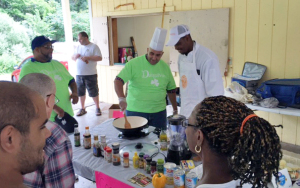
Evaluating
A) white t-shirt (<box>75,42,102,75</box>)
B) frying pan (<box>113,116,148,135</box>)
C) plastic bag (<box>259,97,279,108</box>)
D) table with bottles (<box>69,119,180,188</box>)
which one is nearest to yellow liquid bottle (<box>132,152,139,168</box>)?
table with bottles (<box>69,119,180,188</box>)

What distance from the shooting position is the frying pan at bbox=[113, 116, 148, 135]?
2117 mm

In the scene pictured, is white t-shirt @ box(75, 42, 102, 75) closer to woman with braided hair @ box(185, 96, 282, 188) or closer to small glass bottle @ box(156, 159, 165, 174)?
small glass bottle @ box(156, 159, 165, 174)

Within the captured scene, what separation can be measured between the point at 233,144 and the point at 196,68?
4.88 ft

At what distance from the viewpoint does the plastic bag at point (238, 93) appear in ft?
11.5

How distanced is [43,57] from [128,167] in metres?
1.70

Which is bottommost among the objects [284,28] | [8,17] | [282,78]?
[282,78]

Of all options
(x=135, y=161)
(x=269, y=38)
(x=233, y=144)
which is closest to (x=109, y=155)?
(x=135, y=161)

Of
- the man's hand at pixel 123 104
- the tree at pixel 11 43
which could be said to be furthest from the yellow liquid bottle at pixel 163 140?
the tree at pixel 11 43

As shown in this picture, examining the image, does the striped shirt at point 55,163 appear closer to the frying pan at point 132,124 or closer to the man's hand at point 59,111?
the frying pan at point 132,124

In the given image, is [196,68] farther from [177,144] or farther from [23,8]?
[23,8]

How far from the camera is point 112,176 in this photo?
5.43 ft

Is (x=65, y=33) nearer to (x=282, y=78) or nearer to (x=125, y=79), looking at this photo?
(x=125, y=79)

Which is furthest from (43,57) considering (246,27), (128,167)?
(246,27)

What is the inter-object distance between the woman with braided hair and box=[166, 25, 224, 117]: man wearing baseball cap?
1.28 meters
